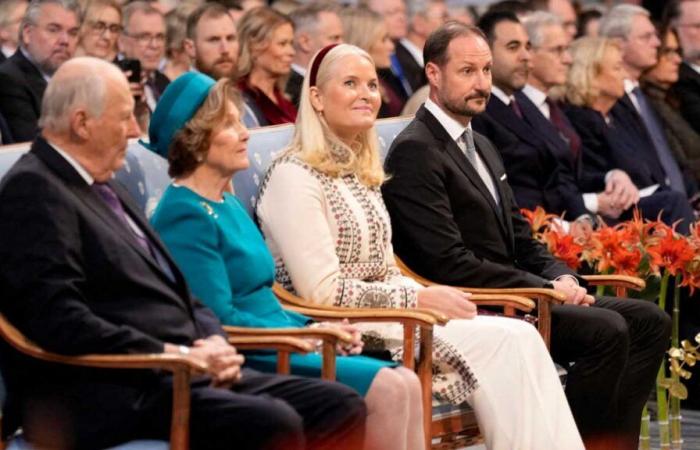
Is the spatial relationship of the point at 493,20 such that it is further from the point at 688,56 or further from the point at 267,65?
the point at 688,56

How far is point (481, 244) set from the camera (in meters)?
5.39

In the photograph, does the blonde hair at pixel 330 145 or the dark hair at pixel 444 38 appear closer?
the blonde hair at pixel 330 145

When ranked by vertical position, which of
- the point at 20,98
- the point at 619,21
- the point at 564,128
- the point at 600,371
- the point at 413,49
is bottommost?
the point at 600,371

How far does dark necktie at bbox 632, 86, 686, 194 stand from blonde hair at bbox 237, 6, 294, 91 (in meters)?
1.80

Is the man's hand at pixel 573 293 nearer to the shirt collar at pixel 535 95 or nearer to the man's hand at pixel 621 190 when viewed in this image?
the man's hand at pixel 621 190

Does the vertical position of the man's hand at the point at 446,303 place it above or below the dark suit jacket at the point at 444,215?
below

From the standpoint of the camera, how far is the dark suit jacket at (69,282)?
3.70m

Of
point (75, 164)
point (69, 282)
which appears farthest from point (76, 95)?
point (69, 282)

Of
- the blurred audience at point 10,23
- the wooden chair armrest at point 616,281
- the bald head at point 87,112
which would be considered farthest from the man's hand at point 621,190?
the bald head at point 87,112

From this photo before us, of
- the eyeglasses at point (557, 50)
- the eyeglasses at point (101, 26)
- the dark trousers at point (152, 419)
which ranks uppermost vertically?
the eyeglasses at point (101, 26)

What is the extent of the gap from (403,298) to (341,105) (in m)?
0.61

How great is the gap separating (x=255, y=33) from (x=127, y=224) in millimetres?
3711

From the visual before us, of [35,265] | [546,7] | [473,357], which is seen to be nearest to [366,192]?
[473,357]

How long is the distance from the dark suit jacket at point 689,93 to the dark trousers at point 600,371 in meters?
3.33
